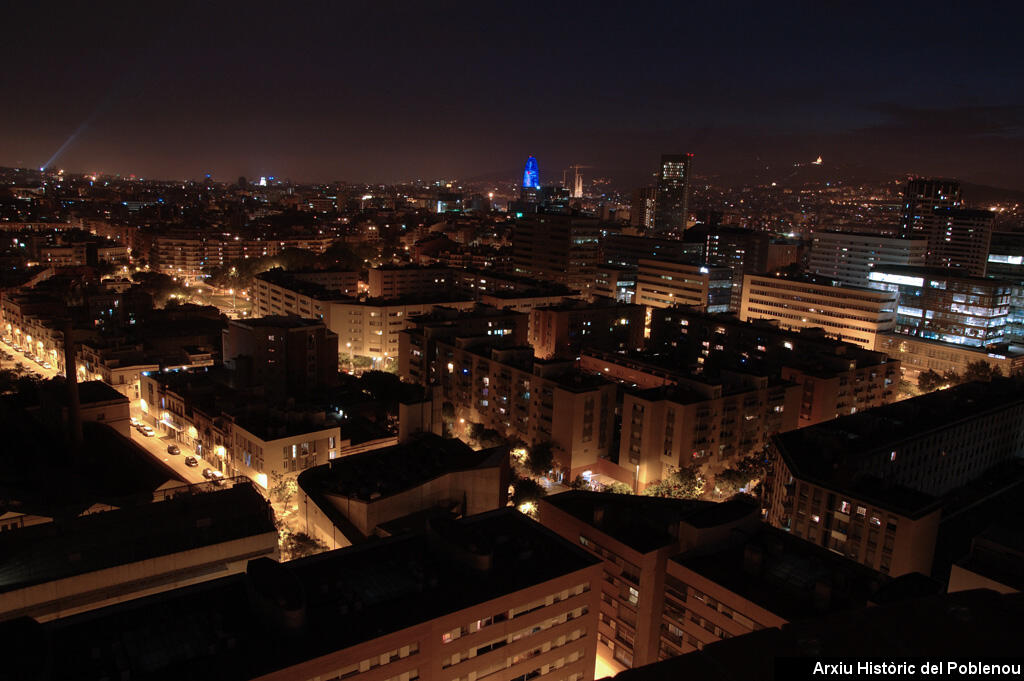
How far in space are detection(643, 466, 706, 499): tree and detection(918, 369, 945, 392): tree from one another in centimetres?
1216

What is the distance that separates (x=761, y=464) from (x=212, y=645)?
503 inches

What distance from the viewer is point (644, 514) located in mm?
9906

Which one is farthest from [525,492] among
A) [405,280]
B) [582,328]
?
[405,280]

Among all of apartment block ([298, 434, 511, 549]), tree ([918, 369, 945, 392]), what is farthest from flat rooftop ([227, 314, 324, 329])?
tree ([918, 369, 945, 392])

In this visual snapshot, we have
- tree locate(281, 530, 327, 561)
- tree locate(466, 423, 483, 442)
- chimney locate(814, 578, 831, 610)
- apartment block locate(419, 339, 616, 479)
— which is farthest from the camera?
tree locate(466, 423, 483, 442)

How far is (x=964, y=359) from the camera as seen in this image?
981 inches

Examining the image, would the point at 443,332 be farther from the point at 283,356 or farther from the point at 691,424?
the point at 691,424

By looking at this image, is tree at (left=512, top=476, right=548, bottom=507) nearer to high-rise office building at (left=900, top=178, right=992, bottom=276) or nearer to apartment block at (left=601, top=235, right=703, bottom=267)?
apartment block at (left=601, top=235, right=703, bottom=267)

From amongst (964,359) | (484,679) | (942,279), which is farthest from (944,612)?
(942,279)

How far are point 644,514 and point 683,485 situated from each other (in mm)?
5358

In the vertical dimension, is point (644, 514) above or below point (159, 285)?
above

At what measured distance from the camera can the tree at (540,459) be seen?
15.9 m

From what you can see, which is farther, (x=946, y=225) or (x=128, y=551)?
(x=946, y=225)

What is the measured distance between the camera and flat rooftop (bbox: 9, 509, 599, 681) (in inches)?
244
